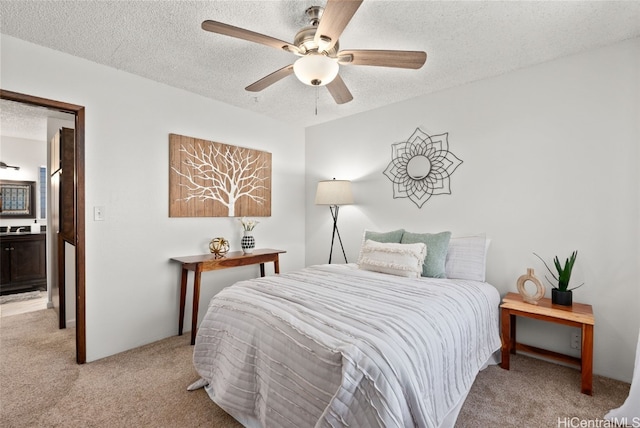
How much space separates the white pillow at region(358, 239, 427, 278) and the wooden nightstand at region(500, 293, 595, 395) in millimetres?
695

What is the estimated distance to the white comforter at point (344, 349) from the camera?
1208mm

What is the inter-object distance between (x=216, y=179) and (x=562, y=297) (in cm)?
332

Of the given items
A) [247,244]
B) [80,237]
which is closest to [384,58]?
[247,244]

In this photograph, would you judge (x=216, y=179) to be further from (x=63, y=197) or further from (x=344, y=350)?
(x=344, y=350)

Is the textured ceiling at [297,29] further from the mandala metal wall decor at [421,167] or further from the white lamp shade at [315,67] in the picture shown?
the mandala metal wall decor at [421,167]

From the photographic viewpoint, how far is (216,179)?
3414mm

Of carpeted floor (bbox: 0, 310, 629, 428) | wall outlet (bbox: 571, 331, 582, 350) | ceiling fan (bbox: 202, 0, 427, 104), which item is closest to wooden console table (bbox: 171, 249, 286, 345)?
carpeted floor (bbox: 0, 310, 629, 428)

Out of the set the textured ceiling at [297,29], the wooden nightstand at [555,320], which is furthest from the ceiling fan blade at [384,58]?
the wooden nightstand at [555,320]

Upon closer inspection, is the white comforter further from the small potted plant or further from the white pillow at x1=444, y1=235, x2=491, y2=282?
the small potted plant

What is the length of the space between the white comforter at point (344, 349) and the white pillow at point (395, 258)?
27cm

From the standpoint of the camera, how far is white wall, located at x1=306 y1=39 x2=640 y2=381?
2.20 m

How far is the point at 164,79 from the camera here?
2.87 meters

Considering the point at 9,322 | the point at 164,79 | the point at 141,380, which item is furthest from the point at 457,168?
the point at 9,322

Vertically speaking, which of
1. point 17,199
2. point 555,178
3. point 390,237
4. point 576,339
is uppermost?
point 555,178
